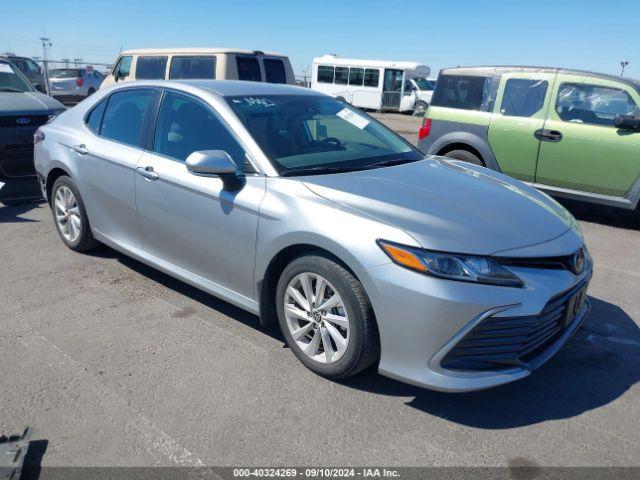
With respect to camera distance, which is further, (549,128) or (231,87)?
(549,128)

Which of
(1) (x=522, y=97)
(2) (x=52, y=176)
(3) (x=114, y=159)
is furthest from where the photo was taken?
(1) (x=522, y=97)

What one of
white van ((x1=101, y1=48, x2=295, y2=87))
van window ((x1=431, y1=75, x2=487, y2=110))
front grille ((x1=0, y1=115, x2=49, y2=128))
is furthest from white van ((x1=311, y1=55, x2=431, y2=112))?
front grille ((x1=0, y1=115, x2=49, y2=128))

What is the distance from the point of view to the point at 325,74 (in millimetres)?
29344

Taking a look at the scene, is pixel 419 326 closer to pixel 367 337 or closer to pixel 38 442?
pixel 367 337

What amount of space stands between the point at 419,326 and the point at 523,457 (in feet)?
2.46

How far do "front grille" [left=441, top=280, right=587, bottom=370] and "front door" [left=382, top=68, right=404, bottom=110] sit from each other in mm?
25877

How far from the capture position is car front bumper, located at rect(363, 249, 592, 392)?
262cm

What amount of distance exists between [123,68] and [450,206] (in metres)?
12.3

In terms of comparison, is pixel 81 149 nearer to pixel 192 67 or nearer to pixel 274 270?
pixel 274 270

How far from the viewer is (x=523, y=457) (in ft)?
8.48

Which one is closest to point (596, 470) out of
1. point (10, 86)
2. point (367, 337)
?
point (367, 337)

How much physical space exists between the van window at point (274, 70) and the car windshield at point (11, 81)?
510 cm

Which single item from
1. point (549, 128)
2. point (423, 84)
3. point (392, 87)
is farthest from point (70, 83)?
point (549, 128)

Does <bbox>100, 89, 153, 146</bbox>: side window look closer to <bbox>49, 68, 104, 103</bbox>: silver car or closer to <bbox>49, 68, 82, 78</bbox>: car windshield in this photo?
<bbox>49, 68, 104, 103</bbox>: silver car
